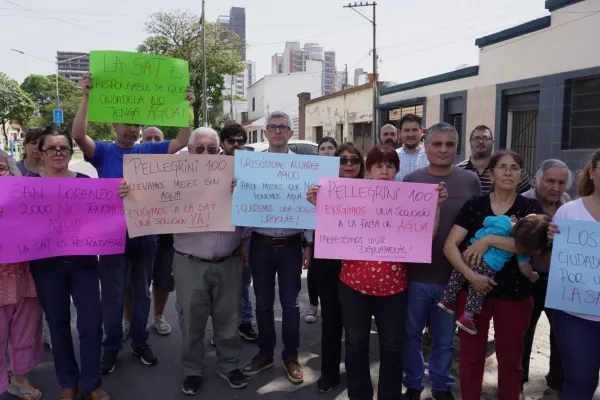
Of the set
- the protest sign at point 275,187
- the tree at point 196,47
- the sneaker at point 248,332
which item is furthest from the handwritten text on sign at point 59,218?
the tree at point 196,47

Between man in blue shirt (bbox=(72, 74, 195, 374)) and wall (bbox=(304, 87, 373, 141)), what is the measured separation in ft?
62.0

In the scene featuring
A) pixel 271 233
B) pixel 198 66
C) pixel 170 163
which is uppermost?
pixel 198 66

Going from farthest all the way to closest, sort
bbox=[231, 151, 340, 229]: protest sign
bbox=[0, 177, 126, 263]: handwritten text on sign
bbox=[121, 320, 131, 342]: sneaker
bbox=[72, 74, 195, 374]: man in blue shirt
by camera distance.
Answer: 1. bbox=[121, 320, 131, 342]: sneaker
2. bbox=[72, 74, 195, 374]: man in blue shirt
3. bbox=[231, 151, 340, 229]: protest sign
4. bbox=[0, 177, 126, 263]: handwritten text on sign

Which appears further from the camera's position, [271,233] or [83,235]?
[271,233]

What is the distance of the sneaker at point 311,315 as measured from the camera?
487cm

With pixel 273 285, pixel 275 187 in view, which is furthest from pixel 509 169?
pixel 273 285

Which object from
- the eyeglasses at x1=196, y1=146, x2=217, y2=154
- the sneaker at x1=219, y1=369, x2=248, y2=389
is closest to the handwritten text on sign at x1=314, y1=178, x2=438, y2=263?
the eyeglasses at x1=196, y1=146, x2=217, y2=154

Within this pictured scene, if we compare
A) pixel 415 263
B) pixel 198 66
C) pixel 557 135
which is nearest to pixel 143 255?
pixel 415 263

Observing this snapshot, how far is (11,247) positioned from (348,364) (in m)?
2.38

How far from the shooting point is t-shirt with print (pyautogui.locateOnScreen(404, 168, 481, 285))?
3094 mm

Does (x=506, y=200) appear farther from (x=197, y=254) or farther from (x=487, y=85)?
(x=487, y=85)

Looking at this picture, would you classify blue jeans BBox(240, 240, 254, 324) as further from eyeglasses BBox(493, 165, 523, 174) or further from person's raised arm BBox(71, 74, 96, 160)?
eyeglasses BBox(493, 165, 523, 174)

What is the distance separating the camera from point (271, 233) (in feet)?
11.8

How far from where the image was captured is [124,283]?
3676 millimetres
